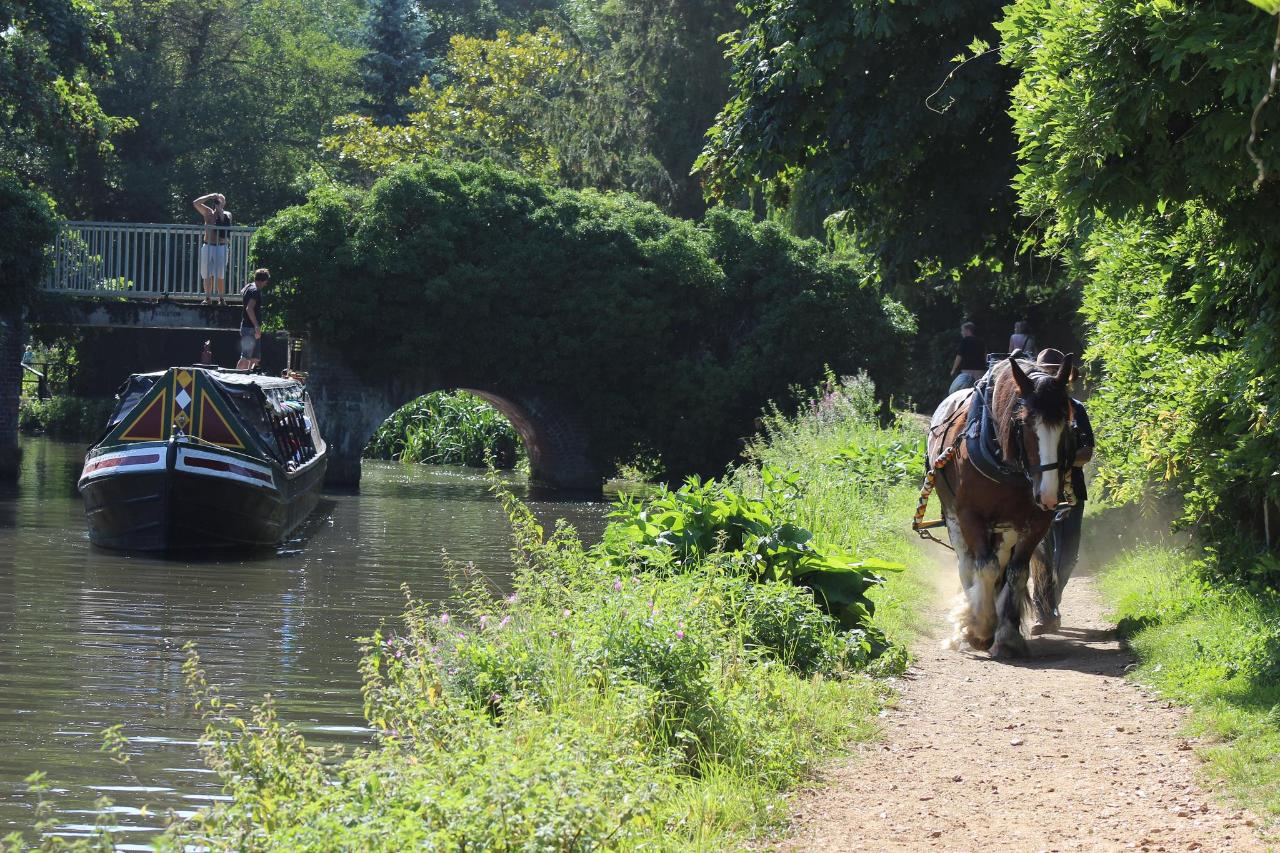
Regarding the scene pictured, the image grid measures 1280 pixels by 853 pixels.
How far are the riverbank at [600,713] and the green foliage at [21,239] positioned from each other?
74.5 ft

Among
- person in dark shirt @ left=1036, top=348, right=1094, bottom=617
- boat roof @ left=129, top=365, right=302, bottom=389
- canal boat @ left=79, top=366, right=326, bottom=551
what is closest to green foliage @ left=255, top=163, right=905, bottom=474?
boat roof @ left=129, top=365, right=302, bottom=389

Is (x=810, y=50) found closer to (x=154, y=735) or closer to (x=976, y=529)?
(x=976, y=529)

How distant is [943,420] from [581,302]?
2107 centimetres

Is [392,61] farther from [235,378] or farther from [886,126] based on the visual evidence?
[886,126]

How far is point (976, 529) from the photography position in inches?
400

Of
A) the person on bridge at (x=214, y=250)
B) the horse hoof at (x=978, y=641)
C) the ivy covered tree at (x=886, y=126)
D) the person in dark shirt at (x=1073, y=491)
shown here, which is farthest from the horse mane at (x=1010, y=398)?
the person on bridge at (x=214, y=250)

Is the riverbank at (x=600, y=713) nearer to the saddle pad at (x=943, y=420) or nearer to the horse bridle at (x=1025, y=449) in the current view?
the saddle pad at (x=943, y=420)

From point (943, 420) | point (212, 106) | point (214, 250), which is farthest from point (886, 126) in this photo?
point (212, 106)

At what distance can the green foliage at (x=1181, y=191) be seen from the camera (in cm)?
752

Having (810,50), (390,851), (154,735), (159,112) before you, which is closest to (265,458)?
(810,50)

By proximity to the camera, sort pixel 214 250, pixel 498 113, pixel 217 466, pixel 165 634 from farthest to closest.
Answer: pixel 498 113
pixel 214 250
pixel 217 466
pixel 165 634

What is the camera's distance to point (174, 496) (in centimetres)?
2003

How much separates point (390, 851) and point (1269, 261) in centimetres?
582

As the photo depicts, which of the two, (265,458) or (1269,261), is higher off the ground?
(1269,261)
